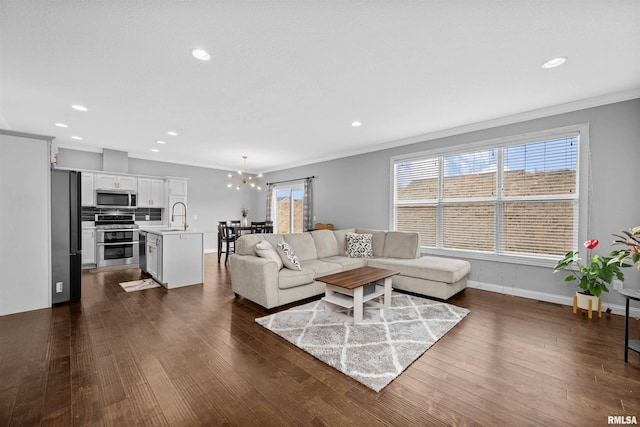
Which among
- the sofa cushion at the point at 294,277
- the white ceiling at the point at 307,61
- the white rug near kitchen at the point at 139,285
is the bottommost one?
the white rug near kitchen at the point at 139,285

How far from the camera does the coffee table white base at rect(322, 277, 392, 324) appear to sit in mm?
3012

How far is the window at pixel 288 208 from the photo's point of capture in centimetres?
812

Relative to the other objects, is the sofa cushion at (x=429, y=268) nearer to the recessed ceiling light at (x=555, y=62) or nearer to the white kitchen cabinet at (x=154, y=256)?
the recessed ceiling light at (x=555, y=62)

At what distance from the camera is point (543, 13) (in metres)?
1.97

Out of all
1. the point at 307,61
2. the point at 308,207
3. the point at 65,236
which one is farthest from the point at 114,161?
the point at 307,61

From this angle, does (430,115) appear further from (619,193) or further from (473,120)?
(619,193)

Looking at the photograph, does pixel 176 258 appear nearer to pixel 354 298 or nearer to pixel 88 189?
pixel 354 298

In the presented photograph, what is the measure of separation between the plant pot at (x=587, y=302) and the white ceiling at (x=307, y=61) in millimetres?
2519

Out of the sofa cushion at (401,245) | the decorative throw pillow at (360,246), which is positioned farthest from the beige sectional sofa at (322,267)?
the decorative throw pillow at (360,246)

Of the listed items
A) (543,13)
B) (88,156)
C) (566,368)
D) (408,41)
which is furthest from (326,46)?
(88,156)

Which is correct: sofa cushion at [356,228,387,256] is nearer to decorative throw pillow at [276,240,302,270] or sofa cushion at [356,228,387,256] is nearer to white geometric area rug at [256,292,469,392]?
white geometric area rug at [256,292,469,392]

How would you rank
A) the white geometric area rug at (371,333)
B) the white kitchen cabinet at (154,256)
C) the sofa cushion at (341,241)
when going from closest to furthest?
the white geometric area rug at (371,333)
the white kitchen cabinet at (154,256)
the sofa cushion at (341,241)

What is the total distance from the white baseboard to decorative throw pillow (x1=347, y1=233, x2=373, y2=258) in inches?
70.0

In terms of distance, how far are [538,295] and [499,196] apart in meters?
1.56
